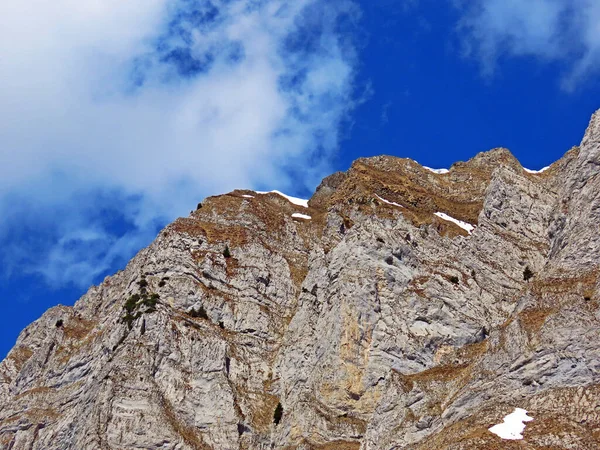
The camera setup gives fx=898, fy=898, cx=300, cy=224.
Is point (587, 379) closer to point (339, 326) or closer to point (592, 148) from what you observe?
point (339, 326)

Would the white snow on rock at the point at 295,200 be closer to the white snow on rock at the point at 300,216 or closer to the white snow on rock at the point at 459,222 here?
the white snow on rock at the point at 300,216

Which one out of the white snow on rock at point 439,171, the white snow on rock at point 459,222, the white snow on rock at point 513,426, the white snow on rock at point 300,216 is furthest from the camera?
the white snow on rock at point 439,171

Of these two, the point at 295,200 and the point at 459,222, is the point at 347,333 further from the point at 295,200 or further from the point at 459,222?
the point at 295,200

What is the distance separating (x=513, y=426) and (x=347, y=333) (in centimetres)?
2504

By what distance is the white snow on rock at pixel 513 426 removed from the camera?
55.2m

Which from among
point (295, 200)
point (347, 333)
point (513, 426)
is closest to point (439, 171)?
point (295, 200)

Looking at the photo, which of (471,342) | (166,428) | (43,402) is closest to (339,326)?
(471,342)

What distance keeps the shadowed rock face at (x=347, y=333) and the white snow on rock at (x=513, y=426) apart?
1.70 ft

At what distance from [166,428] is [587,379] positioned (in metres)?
36.0

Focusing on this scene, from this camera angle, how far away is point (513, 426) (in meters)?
56.3

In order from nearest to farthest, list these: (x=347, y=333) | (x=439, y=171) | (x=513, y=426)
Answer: (x=513, y=426)
(x=347, y=333)
(x=439, y=171)

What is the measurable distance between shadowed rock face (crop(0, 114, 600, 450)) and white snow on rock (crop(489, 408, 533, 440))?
0.52 meters

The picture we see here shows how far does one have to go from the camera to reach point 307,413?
7488 centimetres

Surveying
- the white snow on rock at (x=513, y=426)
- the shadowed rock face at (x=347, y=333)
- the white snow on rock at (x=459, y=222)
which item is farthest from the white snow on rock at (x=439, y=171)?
the white snow on rock at (x=513, y=426)
